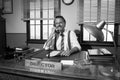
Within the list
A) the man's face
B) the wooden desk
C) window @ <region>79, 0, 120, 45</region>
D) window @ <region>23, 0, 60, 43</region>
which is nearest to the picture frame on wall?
window @ <region>23, 0, 60, 43</region>

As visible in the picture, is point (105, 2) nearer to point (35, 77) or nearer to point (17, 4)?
point (17, 4)

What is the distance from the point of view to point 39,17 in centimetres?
359

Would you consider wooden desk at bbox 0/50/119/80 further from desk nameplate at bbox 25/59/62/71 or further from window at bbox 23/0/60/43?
window at bbox 23/0/60/43

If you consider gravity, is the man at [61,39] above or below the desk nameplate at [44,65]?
above

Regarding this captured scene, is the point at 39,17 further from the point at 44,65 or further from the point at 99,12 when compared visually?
the point at 44,65

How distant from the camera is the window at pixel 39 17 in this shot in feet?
11.5

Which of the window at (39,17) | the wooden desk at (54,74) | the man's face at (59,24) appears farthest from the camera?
the window at (39,17)

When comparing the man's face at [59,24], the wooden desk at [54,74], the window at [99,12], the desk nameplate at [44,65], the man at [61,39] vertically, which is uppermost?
the window at [99,12]

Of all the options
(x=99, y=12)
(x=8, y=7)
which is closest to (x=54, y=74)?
(x=99, y=12)

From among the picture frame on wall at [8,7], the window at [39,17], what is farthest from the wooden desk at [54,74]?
the picture frame on wall at [8,7]

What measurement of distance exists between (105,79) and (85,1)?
2.64 meters

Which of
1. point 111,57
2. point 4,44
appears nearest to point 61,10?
point 4,44

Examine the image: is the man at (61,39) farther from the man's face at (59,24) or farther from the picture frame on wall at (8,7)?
the picture frame on wall at (8,7)

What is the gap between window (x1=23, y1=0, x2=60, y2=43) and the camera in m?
3.50
